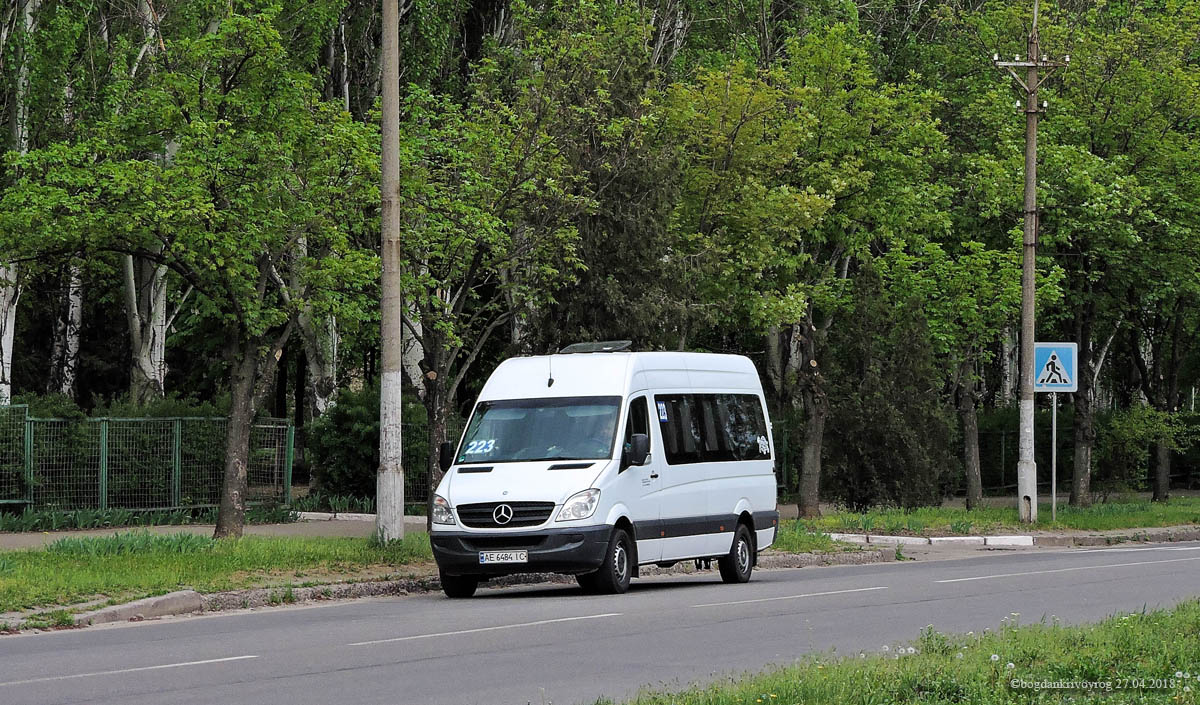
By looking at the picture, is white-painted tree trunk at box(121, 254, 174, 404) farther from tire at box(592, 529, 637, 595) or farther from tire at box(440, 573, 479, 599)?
tire at box(592, 529, 637, 595)

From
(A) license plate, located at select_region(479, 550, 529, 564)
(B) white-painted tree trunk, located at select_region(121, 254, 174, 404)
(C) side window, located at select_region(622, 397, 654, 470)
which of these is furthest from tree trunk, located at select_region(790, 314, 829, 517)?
(A) license plate, located at select_region(479, 550, 529, 564)

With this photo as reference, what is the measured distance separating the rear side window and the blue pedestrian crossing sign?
10772mm

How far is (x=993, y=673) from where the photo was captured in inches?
361

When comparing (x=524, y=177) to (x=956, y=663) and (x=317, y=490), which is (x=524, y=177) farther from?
(x=956, y=663)

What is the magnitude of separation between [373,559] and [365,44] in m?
24.3

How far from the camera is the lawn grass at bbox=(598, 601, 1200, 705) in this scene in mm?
8375

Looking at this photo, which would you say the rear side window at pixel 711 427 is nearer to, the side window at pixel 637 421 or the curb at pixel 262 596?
the side window at pixel 637 421

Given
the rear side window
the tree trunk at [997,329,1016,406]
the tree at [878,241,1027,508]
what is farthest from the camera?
the tree trunk at [997,329,1016,406]

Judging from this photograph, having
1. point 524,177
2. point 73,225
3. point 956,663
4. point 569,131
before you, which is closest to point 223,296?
point 73,225

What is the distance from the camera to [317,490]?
33.4 meters

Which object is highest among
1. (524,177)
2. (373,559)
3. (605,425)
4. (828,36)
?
(828,36)

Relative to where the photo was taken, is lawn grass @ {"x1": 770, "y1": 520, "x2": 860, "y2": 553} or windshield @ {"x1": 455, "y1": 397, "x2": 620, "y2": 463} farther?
lawn grass @ {"x1": 770, "y1": 520, "x2": 860, "y2": 553}

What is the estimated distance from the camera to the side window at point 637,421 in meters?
17.6

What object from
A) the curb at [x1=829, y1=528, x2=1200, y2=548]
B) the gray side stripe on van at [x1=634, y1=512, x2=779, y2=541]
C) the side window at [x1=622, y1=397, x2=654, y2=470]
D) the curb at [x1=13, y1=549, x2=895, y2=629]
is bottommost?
the curb at [x1=829, y1=528, x2=1200, y2=548]
